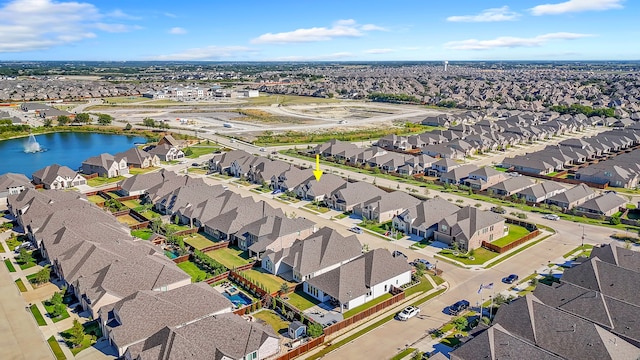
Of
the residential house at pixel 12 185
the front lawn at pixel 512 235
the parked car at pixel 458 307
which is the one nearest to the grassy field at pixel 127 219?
the residential house at pixel 12 185

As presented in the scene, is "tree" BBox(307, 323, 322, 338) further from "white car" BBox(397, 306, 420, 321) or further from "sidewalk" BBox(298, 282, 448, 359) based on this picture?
"white car" BBox(397, 306, 420, 321)

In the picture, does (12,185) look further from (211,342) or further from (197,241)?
(211,342)

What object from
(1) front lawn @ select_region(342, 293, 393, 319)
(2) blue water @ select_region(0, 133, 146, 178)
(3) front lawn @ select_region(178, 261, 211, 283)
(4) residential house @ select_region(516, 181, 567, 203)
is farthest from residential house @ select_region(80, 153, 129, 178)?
(4) residential house @ select_region(516, 181, 567, 203)

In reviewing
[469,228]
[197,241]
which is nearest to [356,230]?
[469,228]

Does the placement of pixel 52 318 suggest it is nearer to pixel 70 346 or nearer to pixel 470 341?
pixel 70 346

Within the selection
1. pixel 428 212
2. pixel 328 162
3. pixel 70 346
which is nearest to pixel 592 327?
pixel 428 212
